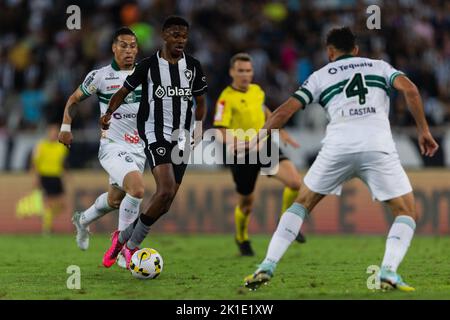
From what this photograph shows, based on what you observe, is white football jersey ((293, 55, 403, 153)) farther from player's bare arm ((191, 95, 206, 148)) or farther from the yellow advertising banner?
the yellow advertising banner

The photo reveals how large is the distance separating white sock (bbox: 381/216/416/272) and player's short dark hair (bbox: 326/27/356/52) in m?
1.64

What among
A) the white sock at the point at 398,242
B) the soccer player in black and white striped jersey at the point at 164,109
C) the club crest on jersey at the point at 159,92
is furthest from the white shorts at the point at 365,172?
the club crest on jersey at the point at 159,92

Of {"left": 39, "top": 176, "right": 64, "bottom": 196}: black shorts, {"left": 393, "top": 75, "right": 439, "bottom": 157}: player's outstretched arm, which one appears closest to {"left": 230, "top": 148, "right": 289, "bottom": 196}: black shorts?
{"left": 393, "top": 75, "right": 439, "bottom": 157}: player's outstretched arm

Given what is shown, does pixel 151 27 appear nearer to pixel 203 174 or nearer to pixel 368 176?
pixel 203 174

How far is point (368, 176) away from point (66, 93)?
13.3 m

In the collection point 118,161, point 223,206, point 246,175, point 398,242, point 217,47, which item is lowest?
point 398,242

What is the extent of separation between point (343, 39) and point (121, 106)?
3.46 metres

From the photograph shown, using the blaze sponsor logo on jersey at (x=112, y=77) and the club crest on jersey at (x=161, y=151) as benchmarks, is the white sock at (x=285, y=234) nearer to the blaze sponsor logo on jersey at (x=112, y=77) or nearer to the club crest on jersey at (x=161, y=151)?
the club crest on jersey at (x=161, y=151)

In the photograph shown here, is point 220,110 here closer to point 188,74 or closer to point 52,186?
point 188,74

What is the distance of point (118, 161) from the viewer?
1070cm

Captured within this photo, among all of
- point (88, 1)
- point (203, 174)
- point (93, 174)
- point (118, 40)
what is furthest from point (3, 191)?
point (118, 40)

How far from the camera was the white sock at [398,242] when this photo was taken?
26.4ft

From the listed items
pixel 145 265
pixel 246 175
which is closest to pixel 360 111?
pixel 145 265

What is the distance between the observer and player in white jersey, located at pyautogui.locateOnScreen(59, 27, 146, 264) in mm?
10562
